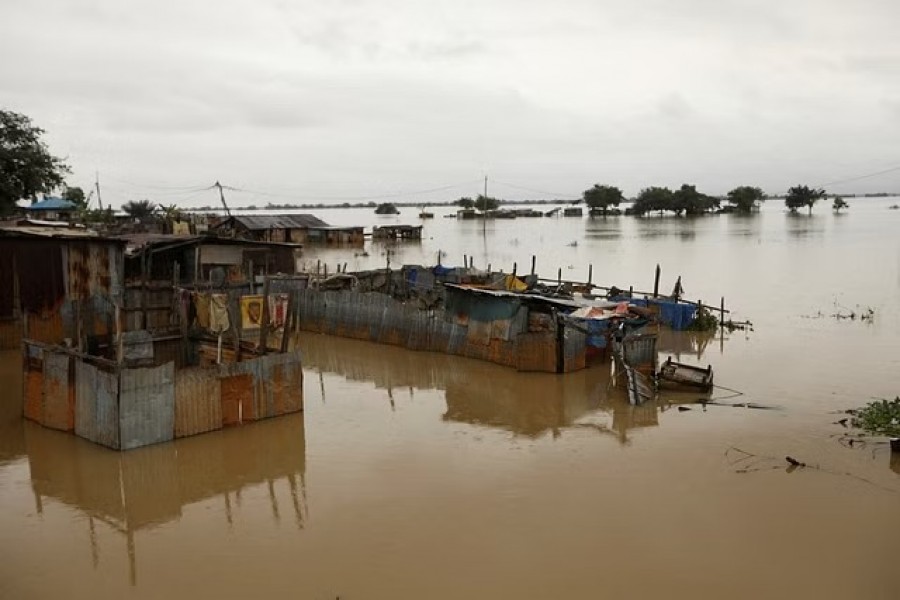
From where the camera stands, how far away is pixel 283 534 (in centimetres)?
915

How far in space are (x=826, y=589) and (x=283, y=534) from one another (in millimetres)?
6297

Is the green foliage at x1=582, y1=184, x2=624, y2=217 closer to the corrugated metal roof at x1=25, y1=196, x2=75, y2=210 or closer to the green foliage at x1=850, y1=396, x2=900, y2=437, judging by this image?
the corrugated metal roof at x1=25, y1=196, x2=75, y2=210

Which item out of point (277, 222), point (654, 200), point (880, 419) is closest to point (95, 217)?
point (277, 222)

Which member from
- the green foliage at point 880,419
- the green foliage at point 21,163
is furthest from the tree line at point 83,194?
the green foliage at point 880,419

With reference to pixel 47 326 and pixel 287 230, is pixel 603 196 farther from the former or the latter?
pixel 47 326

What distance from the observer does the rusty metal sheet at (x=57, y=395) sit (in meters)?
11.9

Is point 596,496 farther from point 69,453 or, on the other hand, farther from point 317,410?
point 69,453

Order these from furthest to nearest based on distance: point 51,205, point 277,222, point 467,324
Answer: point 277,222 < point 51,205 < point 467,324

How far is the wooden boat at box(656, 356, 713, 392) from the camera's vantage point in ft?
51.2

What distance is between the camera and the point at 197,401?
1197 cm

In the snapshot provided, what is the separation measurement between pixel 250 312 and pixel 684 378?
1036cm

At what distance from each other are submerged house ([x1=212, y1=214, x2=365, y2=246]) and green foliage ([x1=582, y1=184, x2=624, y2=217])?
212 feet

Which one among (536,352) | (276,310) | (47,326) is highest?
(276,310)

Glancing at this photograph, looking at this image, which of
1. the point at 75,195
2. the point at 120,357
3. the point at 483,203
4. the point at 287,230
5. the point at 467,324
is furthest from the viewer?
the point at 483,203
